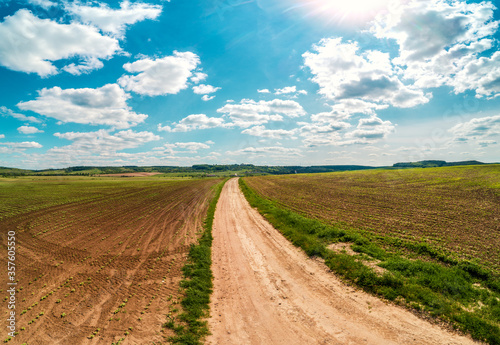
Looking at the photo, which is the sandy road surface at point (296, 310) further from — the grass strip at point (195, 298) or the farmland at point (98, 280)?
the farmland at point (98, 280)

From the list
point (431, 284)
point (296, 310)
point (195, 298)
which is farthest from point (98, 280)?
point (431, 284)

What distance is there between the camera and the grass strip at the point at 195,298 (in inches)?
301

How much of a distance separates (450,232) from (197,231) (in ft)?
65.6

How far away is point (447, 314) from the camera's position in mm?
7883

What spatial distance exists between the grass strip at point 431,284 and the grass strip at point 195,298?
671cm

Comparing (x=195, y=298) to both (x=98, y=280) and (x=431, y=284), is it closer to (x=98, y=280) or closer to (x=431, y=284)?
(x=98, y=280)

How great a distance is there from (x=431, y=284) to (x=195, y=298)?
33.5 ft

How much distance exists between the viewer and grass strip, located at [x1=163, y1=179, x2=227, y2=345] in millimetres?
7646

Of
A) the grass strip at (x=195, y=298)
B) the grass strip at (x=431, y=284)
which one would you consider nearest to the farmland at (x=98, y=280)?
the grass strip at (x=195, y=298)

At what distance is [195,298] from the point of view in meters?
9.66

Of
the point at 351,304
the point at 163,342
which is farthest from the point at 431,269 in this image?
the point at 163,342

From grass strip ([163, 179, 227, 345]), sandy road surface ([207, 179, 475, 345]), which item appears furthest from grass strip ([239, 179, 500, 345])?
grass strip ([163, 179, 227, 345])

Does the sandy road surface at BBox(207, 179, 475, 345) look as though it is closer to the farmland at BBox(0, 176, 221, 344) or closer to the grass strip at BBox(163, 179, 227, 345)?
the grass strip at BBox(163, 179, 227, 345)

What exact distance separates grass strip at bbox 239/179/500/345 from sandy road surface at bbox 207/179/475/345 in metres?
0.60
